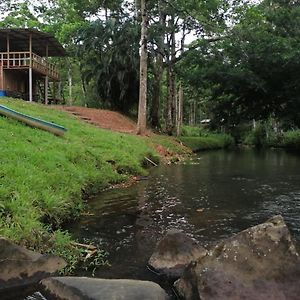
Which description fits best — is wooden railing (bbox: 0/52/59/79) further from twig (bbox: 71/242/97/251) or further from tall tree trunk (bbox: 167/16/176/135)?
twig (bbox: 71/242/97/251)

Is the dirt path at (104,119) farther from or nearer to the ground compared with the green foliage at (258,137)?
farther from the ground

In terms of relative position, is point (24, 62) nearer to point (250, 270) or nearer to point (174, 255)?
point (174, 255)

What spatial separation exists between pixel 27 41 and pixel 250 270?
27184 mm

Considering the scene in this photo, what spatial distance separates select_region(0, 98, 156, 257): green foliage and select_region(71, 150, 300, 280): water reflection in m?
0.56

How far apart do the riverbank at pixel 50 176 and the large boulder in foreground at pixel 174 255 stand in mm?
1218

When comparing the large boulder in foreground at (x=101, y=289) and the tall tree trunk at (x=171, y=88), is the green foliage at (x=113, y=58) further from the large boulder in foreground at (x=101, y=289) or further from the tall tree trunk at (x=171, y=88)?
the large boulder in foreground at (x=101, y=289)

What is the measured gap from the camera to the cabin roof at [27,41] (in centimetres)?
2520

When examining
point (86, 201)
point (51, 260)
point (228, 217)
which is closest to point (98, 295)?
point (51, 260)

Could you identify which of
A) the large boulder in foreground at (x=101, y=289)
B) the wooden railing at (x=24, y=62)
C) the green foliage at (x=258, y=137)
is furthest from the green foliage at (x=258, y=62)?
the large boulder in foreground at (x=101, y=289)

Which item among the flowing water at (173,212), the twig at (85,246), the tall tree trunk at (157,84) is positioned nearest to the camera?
the twig at (85,246)

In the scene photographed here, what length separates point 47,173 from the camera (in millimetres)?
8820

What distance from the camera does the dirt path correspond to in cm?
2278

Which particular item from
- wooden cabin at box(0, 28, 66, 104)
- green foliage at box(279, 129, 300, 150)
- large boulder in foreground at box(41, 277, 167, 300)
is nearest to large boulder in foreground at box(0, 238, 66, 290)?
large boulder in foreground at box(41, 277, 167, 300)

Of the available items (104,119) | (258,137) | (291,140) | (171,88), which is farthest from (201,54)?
(258,137)
